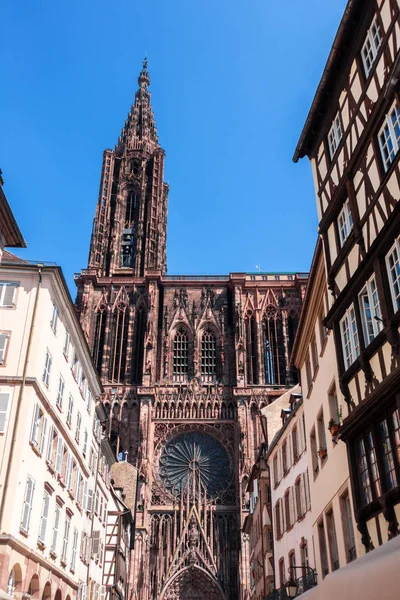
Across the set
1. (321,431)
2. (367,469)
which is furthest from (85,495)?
(367,469)

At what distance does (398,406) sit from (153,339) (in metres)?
44.3

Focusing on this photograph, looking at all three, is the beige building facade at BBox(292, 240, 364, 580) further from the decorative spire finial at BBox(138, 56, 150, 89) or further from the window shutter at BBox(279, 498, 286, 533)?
the decorative spire finial at BBox(138, 56, 150, 89)

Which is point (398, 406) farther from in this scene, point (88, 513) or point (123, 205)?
point (123, 205)

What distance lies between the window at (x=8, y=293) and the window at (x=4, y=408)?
3128 millimetres

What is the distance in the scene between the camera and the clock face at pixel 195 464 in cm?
5081

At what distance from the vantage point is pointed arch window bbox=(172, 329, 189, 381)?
179 ft

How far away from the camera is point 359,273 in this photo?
1291 centimetres

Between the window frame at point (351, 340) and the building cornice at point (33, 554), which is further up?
the window frame at point (351, 340)

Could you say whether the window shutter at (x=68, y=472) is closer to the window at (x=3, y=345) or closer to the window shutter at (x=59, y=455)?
the window shutter at (x=59, y=455)

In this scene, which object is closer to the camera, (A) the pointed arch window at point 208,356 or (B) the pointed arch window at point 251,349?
(B) the pointed arch window at point 251,349

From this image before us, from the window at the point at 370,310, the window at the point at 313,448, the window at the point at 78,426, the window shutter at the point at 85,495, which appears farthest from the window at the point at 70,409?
the window at the point at 370,310

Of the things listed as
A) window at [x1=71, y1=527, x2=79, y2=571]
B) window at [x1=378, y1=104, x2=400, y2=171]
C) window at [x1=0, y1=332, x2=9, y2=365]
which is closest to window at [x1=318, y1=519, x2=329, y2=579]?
window at [x1=378, y1=104, x2=400, y2=171]

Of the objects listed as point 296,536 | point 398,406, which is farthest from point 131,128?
point 398,406

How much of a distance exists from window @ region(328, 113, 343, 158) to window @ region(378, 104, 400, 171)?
2.90 meters
